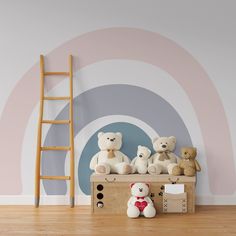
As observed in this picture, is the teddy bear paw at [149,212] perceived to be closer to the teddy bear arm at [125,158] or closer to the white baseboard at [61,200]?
the teddy bear arm at [125,158]

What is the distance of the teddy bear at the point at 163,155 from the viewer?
3.46 meters

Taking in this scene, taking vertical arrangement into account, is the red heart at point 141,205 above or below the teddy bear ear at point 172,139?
below

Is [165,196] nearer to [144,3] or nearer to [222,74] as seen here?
[222,74]

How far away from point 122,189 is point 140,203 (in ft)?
0.74

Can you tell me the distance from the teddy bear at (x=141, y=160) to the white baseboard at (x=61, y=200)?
544 mm

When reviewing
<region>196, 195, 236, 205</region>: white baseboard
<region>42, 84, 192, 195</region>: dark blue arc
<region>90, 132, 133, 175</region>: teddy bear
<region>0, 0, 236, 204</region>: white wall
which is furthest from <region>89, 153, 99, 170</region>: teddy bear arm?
<region>196, 195, 236, 205</region>: white baseboard

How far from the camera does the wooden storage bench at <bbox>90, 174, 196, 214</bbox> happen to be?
3.31m

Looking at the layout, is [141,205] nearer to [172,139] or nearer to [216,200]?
[172,139]

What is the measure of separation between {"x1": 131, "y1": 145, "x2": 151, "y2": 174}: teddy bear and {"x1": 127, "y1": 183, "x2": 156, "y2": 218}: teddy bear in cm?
21

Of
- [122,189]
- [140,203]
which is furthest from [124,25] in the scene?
[140,203]

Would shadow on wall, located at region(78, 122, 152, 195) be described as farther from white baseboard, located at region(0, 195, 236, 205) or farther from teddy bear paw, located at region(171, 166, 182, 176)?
teddy bear paw, located at region(171, 166, 182, 176)

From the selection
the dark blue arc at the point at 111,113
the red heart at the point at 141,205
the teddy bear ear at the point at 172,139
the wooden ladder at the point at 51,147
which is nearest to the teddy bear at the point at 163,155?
the teddy bear ear at the point at 172,139

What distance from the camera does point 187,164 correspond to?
3.35 meters

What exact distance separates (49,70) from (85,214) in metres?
1.33
